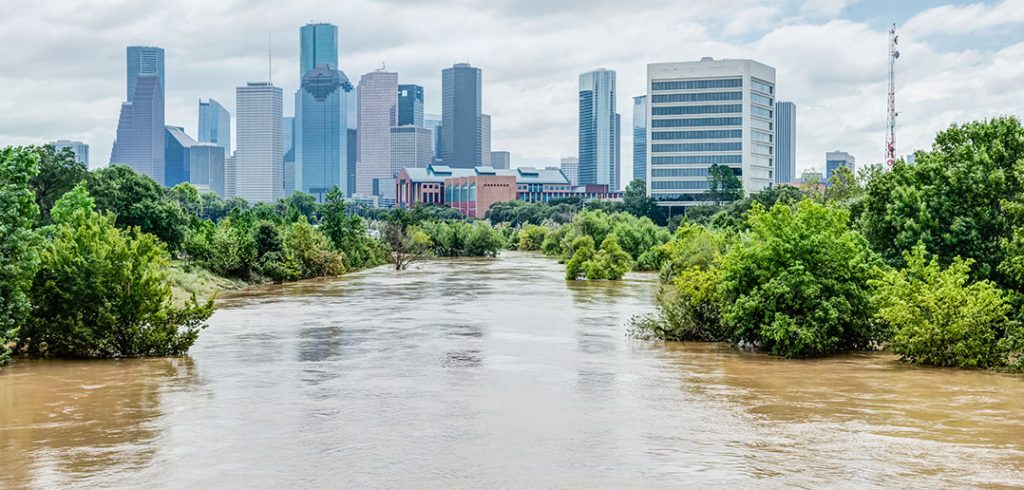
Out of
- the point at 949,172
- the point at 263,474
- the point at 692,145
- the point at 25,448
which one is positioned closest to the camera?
the point at 263,474

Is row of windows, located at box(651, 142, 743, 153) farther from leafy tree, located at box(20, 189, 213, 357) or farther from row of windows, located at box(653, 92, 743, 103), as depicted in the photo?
leafy tree, located at box(20, 189, 213, 357)

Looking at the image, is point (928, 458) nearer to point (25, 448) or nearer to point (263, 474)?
point (263, 474)

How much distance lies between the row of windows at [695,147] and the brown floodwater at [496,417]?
13976 centimetres

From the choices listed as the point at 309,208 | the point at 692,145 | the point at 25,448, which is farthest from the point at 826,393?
the point at 309,208

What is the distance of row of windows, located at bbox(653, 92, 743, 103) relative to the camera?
17250cm

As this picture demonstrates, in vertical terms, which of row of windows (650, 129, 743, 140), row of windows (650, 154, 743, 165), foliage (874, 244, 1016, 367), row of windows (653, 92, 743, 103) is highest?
row of windows (653, 92, 743, 103)

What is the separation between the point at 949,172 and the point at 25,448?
2884cm

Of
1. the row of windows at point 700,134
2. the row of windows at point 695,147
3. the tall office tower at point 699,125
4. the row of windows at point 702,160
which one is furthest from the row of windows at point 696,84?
the row of windows at point 702,160

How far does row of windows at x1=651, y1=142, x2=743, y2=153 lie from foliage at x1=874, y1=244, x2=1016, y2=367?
14569cm

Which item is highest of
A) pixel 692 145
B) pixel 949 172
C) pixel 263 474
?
pixel 692 145

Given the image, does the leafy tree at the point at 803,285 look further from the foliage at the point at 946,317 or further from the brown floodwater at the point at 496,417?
the foliage at the point at 946,317

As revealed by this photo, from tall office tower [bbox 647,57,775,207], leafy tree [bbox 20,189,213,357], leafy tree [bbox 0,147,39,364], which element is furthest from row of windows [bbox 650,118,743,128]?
leafy tree [bbox 0,147,39,364]

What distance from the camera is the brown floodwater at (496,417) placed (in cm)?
1800

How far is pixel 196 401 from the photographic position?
81.9 ft
